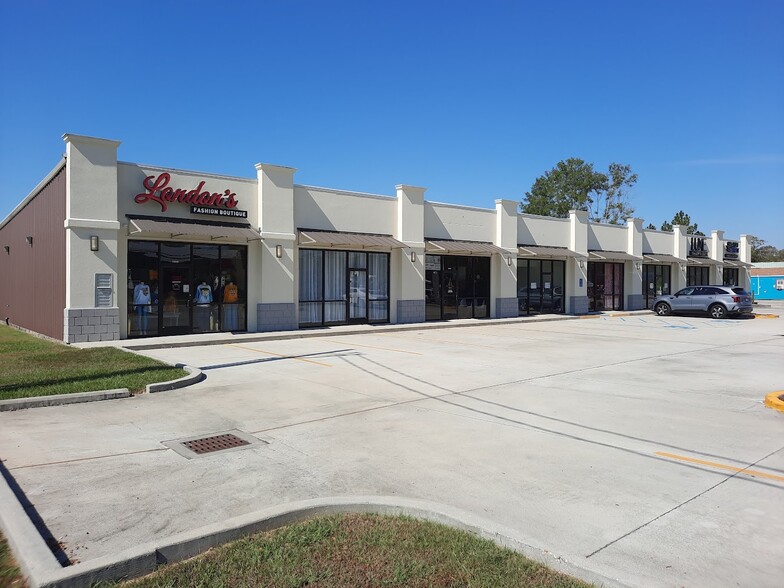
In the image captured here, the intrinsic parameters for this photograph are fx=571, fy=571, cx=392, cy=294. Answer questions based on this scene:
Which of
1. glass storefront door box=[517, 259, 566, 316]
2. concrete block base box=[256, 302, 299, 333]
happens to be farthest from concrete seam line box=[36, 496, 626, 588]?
glass storefront door box=[517, 259, 566, 316]

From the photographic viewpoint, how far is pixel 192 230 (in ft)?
58.2

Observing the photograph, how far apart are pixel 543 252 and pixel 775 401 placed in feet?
67.7

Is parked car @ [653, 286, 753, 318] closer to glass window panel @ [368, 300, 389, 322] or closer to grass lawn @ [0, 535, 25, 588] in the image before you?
glass window panel @ [368, 300, 389, 322]

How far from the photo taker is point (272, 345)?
56.2ft

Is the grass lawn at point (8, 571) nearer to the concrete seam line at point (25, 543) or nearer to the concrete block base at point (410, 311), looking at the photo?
the concrete seam line at point (25, 543)

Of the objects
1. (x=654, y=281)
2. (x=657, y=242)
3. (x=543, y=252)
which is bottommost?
(x=654, y=281)

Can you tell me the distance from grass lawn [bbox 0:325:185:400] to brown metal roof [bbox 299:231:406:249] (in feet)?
26.4

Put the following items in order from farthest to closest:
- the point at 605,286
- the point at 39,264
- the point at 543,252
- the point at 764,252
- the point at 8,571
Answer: the point at 764,252, the point at 605,286, the point at 543,252, the point at 39,264, the point at 8,571

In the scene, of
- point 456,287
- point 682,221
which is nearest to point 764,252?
point 682,221

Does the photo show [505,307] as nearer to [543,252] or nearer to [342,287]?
[543,252]

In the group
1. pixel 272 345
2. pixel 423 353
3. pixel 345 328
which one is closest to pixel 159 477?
pixel 423 353

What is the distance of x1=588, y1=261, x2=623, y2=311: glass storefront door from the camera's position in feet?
111

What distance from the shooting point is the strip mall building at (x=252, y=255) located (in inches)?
659

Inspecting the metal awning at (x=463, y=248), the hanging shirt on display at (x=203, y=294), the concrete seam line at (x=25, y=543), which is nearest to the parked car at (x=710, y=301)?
the metal awning at (x=463, y=248)
